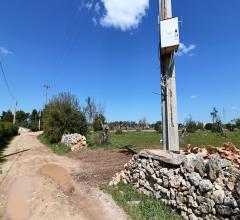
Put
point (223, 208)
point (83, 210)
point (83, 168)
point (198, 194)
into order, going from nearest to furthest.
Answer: point (223, 208) < point (198, 194) < point (83, 210) < point (83, 168)

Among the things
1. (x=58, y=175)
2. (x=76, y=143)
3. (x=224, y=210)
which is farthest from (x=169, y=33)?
(x=76, y=143)

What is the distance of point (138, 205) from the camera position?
23.0ft

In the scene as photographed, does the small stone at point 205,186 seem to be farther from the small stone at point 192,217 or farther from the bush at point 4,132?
the bush at point 4,132

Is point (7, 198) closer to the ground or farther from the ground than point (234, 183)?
closer to the ground

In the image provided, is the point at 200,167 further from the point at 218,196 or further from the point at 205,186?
the point at 218,196

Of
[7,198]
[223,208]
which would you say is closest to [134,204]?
[223,208]

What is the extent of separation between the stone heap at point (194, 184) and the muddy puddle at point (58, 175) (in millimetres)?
2336

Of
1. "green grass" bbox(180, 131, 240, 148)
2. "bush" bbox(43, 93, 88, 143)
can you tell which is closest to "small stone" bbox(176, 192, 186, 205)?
"green grass" bbox(180, 131, 240, 148)

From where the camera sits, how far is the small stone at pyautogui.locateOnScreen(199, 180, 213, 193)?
5777mm

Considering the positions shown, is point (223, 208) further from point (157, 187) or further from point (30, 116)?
point (30, 116)

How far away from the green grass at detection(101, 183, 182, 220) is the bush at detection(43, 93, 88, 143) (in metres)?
15.9

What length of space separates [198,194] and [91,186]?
12.6ft

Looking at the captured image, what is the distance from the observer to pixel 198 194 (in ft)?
19.7

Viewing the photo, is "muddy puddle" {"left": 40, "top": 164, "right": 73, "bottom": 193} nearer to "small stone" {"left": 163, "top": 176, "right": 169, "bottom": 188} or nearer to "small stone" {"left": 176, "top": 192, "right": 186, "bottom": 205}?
"small stone" {"left": 163, "top": 176, "right": 169, "bottom": 188}
